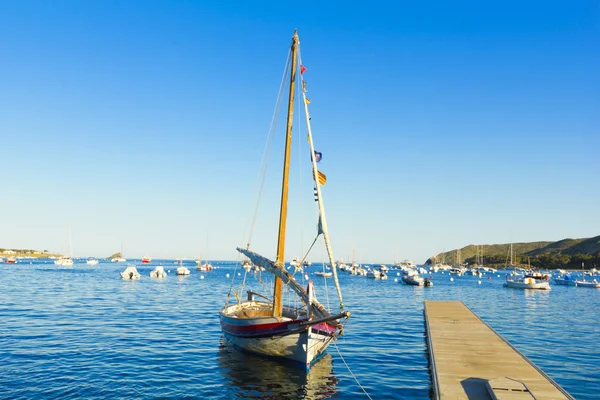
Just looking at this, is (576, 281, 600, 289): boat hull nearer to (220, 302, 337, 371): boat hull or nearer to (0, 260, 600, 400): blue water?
(0, 260, 600, 400): blue water

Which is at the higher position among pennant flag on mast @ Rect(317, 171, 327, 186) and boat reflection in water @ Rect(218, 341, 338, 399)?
pennant flag on mast @ Rect(317, 171, 327, 186)

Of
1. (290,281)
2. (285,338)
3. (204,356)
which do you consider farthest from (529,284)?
(285,338)

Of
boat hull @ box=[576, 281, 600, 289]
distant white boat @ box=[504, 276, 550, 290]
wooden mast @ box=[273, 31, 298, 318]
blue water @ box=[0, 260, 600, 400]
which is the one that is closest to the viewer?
blue water @ box=[0, 260, 600, 400]

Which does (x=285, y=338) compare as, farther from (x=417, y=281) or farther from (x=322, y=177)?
(x=417, y=281)

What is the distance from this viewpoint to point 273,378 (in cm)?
2227

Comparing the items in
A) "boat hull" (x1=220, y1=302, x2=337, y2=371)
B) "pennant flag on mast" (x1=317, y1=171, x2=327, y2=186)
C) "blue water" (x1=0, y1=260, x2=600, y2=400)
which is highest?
"pennant flag on mast" (x1=317, y1=171, x2=327, y2=186)

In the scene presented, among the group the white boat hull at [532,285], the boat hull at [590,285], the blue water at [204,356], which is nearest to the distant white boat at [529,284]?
the white boat hull at [532,285]

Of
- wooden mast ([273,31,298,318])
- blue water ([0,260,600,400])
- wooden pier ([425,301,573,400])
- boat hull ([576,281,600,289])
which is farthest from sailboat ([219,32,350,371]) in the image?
boat hull ([576,281,600,289])

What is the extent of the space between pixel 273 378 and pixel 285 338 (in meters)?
2.01

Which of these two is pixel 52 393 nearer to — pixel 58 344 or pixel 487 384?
pixel 58 344

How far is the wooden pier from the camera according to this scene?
1692cm

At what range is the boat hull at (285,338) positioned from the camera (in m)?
22.5

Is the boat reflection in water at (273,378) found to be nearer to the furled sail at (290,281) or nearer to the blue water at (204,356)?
the blue water at (204,356)

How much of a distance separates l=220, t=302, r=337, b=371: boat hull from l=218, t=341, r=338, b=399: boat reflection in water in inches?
21.4
